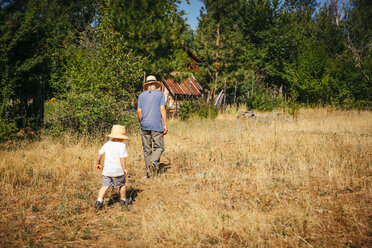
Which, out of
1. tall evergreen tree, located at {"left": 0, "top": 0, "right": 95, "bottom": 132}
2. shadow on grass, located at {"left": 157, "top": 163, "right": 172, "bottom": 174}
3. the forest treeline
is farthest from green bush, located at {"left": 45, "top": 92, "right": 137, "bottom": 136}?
shadow on grass, located at {"left": 157, "top": 163, "right": 172, "bottom": 174}

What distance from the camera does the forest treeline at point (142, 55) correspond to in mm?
8664

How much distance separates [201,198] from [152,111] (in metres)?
2.36

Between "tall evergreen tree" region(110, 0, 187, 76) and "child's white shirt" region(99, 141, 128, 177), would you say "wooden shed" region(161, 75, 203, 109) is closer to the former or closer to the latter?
"tall evergreen tree" region(110, 0, 187, 76)

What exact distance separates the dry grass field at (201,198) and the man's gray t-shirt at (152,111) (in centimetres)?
116

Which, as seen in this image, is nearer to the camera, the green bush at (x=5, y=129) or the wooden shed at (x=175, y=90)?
the green bush at (x=5, y=129)

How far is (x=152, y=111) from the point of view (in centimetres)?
617

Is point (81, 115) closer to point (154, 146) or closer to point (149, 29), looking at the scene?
point (154, 146)

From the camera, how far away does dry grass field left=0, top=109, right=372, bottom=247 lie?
3.40 meters

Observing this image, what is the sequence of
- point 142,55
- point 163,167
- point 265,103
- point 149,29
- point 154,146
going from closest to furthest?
point 154,146
point 163,167
point 142,55
point 149,29
point 265,103

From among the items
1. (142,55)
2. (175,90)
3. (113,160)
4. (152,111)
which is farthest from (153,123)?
(175,90)

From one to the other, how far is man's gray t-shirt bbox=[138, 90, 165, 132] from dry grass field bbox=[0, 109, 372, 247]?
1.16 metres

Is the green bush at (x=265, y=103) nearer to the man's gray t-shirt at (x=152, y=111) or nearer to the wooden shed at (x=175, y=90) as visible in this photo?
the wooden shed at (x=175, y=90)

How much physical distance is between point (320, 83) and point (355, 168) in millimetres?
17461

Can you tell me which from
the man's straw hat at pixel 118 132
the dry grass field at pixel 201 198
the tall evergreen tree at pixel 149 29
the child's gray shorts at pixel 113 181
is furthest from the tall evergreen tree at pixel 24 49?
the tall evergreen tree at pixel 149 29
